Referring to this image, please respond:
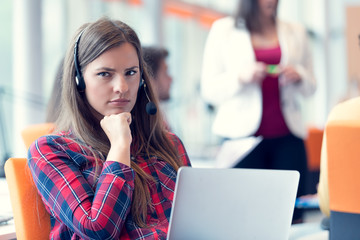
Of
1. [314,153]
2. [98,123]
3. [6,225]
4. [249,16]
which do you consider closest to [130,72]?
[98,123]

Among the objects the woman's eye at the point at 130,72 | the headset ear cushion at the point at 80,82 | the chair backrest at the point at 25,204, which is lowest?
the chair backrest at the point at 25,204

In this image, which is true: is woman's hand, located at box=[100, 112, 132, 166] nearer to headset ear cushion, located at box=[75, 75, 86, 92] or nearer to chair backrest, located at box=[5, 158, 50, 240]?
headset ear cushion, located at box=[75, 75, 86, 92]

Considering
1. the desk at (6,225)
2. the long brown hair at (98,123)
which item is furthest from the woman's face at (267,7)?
the desk at (6,225)

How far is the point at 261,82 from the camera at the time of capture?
2.72m

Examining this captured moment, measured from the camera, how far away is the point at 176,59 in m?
7.82

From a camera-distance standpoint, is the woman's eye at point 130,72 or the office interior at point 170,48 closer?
the woman's eye at point 130,72

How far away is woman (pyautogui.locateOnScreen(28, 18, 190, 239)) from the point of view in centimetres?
143

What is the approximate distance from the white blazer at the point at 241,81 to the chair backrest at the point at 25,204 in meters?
1.34

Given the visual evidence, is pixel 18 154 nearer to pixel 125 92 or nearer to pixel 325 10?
pixel 125 92

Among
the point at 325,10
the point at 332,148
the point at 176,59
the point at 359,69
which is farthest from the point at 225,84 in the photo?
the point at 325,10

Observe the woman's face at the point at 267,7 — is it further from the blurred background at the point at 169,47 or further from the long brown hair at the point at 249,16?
the blurred background at the point at 169,47

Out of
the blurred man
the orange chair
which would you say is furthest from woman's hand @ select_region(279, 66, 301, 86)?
the orange chair

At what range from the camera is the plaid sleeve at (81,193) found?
1.39m

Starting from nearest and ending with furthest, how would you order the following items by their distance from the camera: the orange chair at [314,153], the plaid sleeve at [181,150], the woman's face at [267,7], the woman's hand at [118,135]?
the woman's hand at [118,135]
the plaid sleeve at [181,150]
the woman's face at [267,7]
the orange chair at [314,153]
